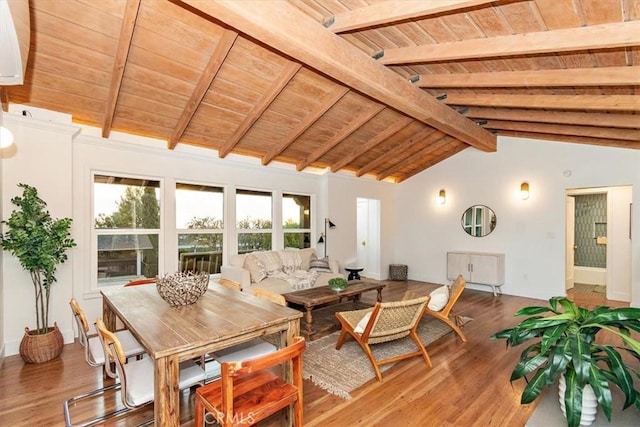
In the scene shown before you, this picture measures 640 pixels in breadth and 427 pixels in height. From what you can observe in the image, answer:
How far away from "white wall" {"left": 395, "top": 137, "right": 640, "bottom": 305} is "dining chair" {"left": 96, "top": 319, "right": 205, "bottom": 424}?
21.1 feet

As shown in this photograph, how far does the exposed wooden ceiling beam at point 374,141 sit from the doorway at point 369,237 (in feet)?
5.32

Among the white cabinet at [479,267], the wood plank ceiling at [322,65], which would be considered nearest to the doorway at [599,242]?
the white cabinet at [479,267]

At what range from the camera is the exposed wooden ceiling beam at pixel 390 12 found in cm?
223

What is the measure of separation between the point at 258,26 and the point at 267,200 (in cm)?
396

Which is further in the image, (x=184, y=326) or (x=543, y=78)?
(x=543, y=78)

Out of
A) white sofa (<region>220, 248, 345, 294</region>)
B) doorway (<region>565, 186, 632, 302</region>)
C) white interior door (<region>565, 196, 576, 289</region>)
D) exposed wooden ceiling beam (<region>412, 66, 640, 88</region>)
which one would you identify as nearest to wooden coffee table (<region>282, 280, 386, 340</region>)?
white sofa (<region>220, 248, 345, 294</region>)

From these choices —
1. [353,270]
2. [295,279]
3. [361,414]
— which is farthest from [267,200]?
[361,414]

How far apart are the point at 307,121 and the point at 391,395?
3.64m

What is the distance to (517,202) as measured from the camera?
6.35 metres

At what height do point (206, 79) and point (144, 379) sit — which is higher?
point (206, 79)

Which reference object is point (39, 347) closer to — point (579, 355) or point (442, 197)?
point (579, 355)

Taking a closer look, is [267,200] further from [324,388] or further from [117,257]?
[324,388]

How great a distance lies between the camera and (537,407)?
234 cm

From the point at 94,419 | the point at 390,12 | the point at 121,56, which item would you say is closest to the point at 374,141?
the point at 390,12
